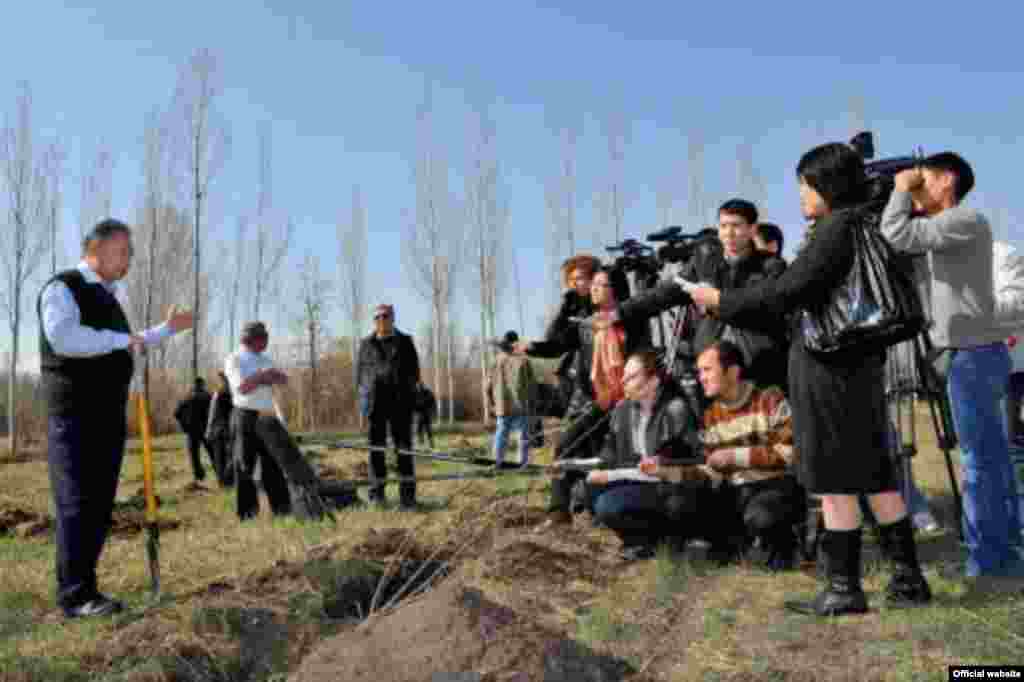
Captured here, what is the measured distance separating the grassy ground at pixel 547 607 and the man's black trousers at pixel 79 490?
0.20m

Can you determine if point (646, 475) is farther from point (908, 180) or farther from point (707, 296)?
point (908, 180)

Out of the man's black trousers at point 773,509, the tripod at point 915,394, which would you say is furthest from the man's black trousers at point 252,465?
the tripod at point 915,394

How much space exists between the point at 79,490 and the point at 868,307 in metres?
3.25

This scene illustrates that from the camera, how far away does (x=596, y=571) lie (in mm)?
3846

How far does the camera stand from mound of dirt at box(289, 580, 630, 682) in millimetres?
2273

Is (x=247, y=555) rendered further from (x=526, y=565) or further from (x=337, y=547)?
(x=526, y=565)

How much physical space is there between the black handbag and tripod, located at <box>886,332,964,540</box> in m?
1.14

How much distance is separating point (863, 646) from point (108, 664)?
2.65 meters

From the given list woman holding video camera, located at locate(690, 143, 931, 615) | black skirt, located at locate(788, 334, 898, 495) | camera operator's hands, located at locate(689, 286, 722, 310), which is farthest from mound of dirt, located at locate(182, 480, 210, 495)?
black skirt, located at locate(788, 334, 898, 495)

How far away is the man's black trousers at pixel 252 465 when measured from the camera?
19.9ft

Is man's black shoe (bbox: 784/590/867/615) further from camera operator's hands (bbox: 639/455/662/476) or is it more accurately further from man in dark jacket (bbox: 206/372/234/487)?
man in dark jacket (bbox: 206/372/234/487)

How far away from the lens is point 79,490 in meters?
3.26

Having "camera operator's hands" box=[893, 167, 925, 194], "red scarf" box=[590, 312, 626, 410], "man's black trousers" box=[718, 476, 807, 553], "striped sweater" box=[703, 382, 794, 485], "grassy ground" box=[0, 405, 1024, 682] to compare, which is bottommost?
"grassy ground" box=[0, 405, 1024, 682]

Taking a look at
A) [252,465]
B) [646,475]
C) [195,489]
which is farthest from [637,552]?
[195,489]
